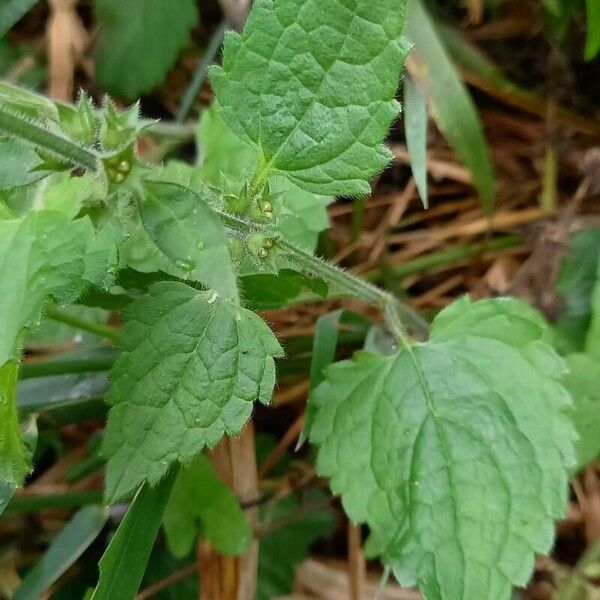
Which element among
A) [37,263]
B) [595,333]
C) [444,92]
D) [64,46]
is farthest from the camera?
[64,46]

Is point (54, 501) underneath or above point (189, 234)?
underneath

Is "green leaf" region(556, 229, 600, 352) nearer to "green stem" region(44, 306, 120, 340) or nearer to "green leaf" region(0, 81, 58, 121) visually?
"green stem" region(44, 306, 120, 340)

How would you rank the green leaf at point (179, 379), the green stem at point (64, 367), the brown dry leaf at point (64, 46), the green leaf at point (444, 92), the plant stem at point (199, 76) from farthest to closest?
the brown dry leaf at point (64, 46) < the plant stem at point (199, 76) < the green leaf at point (444, 92) < the green stem at point (64, 367) < the green leaf at point (179, 379)

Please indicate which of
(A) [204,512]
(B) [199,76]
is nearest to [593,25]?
(B) [199,76]

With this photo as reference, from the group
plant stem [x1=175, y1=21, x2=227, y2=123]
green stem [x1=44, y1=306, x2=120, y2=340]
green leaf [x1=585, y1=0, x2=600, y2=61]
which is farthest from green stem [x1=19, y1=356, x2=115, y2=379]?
green leaf [x1=585, y1=0, x2=600, y2=61]

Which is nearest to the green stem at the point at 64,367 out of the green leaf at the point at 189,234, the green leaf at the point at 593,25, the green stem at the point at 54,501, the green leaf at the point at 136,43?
the green stem at the point at 54,501

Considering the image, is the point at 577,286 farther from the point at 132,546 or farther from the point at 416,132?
the point at 132,546

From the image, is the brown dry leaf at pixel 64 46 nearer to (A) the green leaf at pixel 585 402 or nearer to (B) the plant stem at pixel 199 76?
(B) the plant stem at pixel 199 76

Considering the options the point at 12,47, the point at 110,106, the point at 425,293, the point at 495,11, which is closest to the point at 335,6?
the point at 110,106
